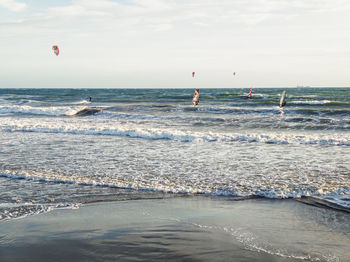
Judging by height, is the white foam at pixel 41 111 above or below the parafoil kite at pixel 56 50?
below

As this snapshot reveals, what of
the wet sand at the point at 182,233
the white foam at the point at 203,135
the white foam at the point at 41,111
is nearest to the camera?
the wet sand at the point at 182,233

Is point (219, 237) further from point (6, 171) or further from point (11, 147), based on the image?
point (11, 147)

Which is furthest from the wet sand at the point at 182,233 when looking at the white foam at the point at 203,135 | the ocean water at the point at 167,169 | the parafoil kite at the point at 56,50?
the parafoil kite at the point at 56,50

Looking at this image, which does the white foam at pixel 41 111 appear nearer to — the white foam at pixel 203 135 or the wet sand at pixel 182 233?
the white foam at pixel 203 135

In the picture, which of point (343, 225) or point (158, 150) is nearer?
point (343, 225)

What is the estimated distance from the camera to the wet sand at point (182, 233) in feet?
13.2

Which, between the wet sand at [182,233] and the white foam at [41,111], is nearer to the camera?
the wet sand at [182,233]

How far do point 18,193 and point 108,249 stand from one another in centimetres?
321

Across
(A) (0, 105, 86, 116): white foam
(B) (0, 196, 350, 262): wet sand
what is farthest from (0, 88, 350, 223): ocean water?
(A) (0, 105, 86, 116): white foam

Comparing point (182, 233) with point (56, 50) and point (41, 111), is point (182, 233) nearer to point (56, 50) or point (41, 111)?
point (56, 50)

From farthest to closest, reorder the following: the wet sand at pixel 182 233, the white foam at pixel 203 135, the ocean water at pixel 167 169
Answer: the white foam at pixel 203 135
the ocean water at pixel 167 169
the wet sand at pixel 182 233

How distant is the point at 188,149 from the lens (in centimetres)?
1189

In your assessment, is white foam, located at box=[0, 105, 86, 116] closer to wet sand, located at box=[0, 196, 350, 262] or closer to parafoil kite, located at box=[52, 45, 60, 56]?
parafoil kite, located at box=[52, 45, 60, 56]

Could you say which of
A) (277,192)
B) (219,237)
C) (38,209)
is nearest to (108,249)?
(219,237)
